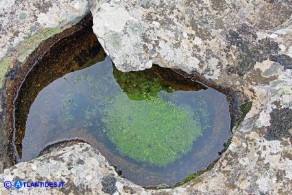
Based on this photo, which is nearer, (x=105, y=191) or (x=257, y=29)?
(x=105, y=191)

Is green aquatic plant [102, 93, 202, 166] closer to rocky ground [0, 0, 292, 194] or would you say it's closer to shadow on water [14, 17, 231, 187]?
shadow on water [14, 17, 231, 187]

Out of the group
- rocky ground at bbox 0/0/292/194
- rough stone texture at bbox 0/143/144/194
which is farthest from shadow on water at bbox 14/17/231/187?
rough stone texture at bbox 0/143/144/194

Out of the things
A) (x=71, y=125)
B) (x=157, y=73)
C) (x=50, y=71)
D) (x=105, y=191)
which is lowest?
(x=105, y=191)

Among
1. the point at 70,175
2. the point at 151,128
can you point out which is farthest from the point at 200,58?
the point at 70,175

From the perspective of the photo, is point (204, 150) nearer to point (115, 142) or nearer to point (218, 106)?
point (218, 106)

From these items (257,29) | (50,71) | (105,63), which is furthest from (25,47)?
(257,29)

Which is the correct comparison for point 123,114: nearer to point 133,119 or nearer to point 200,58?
point 133,119
